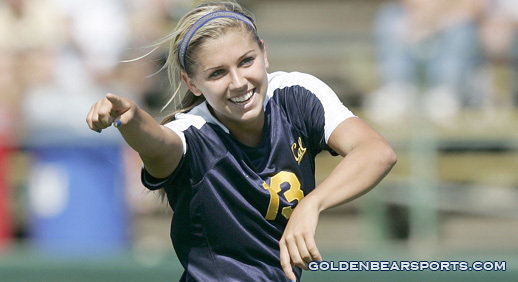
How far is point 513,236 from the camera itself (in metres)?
6.18

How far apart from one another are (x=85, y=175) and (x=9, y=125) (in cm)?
60

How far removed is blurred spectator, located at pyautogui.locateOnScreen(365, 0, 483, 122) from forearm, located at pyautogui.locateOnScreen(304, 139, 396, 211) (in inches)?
123

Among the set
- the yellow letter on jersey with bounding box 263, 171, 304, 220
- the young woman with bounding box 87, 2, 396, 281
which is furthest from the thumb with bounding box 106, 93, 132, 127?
the yellow letter on jersey with bounding box 263, 171, 304, 220

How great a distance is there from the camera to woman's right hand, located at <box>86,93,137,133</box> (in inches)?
101

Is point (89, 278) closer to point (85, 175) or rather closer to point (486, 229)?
point (85, 175)

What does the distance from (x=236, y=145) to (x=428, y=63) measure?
3.06 m

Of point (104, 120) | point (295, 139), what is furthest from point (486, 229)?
point (104, 120)

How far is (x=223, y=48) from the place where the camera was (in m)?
2.97

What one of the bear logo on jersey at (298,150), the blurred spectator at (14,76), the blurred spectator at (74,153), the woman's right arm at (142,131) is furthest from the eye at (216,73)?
the blurred spectator at (14,76)

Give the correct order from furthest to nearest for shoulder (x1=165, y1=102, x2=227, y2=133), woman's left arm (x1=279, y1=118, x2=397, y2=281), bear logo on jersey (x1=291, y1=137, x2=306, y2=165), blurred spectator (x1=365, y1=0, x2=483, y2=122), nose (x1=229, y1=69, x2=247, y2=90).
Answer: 1. blurred spectator (x1=365, y1=0, x2=483, y2=122)
2. bear logo on jersey (x1=291, y1=137, x2=306, y2=165)
3. shoulder (x1=165, y1=102, x2=227, y2=133)
4. nose (x1=229, y1=69, x2=247, y2=90)
5. woman's left arm (x1=279, y1=118, x2=397, y2=281)

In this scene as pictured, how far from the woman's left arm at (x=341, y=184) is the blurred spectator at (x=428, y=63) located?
2969 mm

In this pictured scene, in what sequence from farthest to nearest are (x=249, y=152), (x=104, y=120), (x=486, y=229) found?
(x=486, y=229), (x=249, y=152), (x=104, y=120)

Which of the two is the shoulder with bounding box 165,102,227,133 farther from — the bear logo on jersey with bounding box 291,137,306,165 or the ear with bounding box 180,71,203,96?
the bear logo on jersey with bounding box 291,137,306,165

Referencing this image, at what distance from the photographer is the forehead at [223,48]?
2967mm
